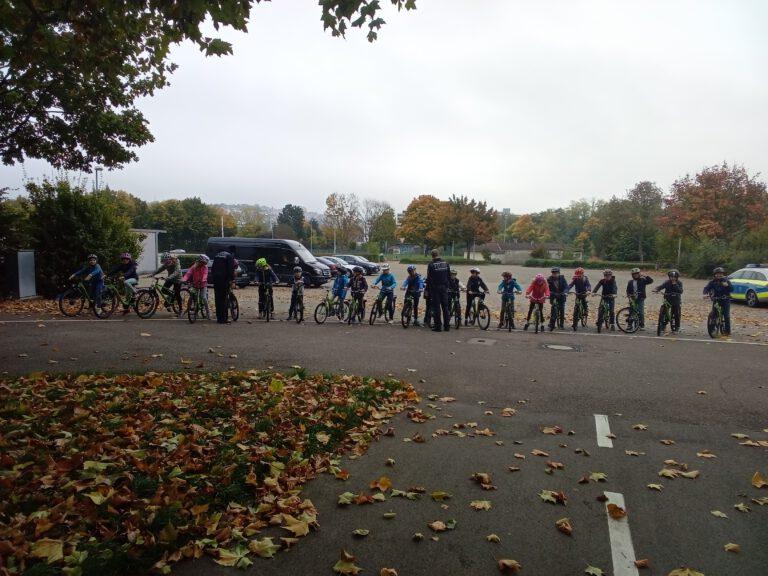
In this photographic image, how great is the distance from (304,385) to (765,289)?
75.4 feet

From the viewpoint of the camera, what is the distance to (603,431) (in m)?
6.23

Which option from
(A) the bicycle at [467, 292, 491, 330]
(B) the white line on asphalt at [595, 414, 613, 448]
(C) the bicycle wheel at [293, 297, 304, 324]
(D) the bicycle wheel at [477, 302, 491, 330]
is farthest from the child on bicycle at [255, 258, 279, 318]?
(B) the white line on asphalt at [595, 414, 613, 448]

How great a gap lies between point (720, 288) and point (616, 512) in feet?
42.2

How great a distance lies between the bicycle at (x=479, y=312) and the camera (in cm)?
1522

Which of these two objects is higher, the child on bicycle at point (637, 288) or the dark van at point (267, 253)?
the dark van at point (267, 253)

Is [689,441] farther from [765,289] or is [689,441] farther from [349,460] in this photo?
[765,289]

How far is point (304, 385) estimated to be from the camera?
762 centimetres

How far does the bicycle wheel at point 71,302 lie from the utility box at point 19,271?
18.4ft

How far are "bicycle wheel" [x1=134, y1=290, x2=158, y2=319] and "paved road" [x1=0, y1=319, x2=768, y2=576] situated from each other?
2018 millimetres

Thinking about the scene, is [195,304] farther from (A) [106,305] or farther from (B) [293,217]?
(B) [293,217]

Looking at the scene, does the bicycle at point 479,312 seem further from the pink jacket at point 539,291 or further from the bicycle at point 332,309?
the bicycle at point 332,309

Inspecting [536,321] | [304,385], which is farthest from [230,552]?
[536,321]

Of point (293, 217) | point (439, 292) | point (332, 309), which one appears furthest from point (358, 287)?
point (293, 217)

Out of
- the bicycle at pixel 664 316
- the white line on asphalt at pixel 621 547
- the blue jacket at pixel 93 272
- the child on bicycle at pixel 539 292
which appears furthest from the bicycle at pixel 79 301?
the bicycle at pixel 664 316
